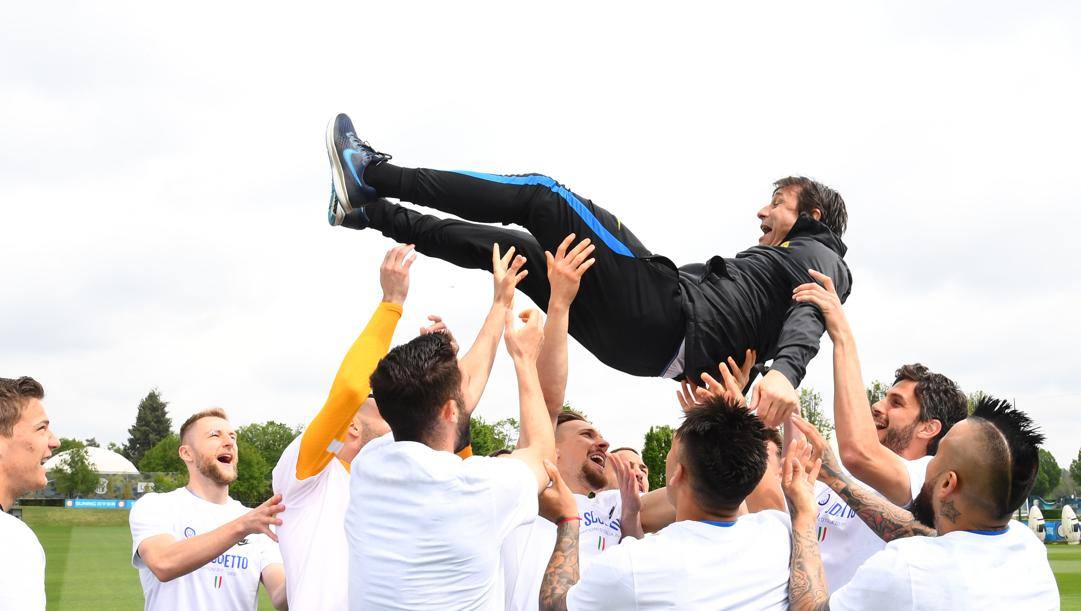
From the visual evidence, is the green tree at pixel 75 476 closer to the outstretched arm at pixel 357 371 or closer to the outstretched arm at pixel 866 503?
the outstretched arm at pixel 357 371

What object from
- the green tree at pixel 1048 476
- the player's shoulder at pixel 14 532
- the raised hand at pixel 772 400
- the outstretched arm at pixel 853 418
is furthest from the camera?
the green tree at pixel 1048 476

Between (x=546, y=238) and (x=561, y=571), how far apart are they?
1.75 metres

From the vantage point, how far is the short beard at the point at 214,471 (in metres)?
6.99

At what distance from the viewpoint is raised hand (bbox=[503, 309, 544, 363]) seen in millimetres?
4602

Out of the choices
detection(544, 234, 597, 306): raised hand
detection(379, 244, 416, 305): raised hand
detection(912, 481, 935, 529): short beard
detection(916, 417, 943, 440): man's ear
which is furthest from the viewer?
detection(916, 417, 943, 440): man's ear

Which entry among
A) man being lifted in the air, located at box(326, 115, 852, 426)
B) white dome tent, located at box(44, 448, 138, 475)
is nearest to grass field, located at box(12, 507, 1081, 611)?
man being lifted in the air, located at box(326, 115, 852, 426)

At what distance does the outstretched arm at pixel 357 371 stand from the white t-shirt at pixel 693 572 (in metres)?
1.64

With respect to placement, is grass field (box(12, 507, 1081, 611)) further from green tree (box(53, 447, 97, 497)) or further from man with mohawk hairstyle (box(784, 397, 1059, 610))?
green tree (box(53, 447, 97, 497))

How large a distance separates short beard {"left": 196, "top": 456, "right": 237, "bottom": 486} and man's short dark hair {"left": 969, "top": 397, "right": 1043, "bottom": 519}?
5100 millimetres

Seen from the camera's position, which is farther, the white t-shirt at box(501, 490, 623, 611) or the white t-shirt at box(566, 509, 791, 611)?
the white t-shirt at box(501, 490, 623, 611)

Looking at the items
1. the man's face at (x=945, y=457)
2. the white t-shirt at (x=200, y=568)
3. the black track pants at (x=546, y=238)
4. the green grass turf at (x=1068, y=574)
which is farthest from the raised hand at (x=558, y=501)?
the green grass turf at (x=1068, y=574)

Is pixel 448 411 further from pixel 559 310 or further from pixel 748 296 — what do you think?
pixel 748 296

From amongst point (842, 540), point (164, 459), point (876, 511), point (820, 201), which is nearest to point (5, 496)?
point (876, 511)

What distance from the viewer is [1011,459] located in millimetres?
3564
